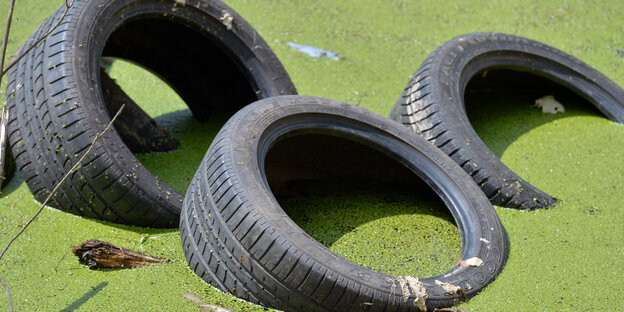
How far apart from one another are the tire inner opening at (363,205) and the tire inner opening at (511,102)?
880 mm

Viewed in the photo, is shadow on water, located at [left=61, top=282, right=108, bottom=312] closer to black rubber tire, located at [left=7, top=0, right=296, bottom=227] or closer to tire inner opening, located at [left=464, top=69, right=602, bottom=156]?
black rubber tire, located at [left=7, top=0, right=296, bottom=227]

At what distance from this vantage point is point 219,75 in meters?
3.83

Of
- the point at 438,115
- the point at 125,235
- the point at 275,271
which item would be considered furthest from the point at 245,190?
the point at 438,115

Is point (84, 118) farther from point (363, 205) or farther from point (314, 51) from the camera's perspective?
point (314, 51)

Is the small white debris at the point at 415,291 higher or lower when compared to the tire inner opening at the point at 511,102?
lower

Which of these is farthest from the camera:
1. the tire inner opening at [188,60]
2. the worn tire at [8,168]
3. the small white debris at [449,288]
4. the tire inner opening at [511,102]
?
the tire inner opening at [511,102]

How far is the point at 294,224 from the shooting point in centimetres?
233

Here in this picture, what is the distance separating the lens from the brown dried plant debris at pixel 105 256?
2512 millimetres

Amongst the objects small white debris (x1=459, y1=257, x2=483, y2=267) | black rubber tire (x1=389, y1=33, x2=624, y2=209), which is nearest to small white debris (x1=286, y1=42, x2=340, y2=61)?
black rubber tire (x1=389, y1=33, x2=624, y2=209)

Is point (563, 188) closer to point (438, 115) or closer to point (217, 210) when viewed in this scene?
point (438, 115)

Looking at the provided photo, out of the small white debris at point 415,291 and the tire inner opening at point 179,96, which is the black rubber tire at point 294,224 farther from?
the tire inner opening at point 179,96

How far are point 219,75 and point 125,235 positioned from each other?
1.36 metres

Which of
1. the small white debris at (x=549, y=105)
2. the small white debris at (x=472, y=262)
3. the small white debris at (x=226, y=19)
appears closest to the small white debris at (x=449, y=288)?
the small white debris at (x=472, y=262)

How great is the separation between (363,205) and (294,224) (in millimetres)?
860
